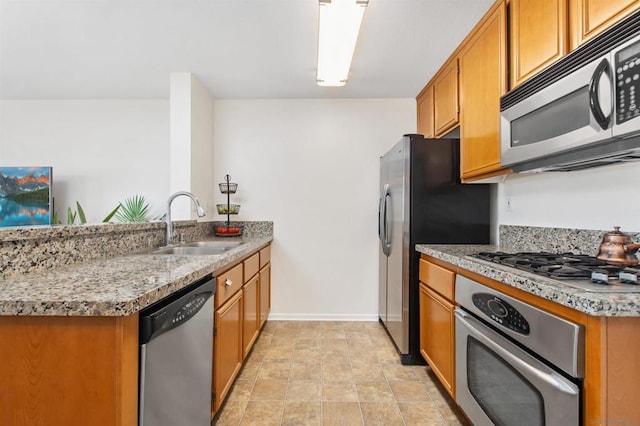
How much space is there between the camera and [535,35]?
1436 millimetres

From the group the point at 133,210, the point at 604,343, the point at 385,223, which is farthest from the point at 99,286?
the point at 133,210

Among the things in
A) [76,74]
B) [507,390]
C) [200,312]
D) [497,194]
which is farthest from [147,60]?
[507,390]

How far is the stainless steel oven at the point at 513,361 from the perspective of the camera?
0.88m

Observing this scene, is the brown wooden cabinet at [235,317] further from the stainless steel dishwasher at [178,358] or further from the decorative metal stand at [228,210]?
the decorative metal stand at [228,210]

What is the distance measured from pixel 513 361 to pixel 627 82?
99cm

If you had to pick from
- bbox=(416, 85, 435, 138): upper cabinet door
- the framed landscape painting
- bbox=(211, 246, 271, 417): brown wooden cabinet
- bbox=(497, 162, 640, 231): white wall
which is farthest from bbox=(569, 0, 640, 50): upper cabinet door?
the framed landscape painting

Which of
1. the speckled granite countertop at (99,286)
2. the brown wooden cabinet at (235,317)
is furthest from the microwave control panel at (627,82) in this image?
the brown wooden cabinet at (235,317)

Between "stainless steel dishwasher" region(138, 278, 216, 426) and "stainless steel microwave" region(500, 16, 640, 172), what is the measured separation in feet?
5.19

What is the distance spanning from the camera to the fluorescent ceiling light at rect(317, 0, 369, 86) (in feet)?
5.47

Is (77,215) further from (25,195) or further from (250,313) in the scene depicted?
(250,313)

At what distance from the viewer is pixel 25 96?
327 cm

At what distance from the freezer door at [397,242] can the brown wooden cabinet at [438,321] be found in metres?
0.18

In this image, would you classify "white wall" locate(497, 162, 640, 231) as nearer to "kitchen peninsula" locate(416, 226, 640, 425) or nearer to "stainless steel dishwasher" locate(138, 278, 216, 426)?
"kitchen peninsula" locate(416, 226, 640, 425)

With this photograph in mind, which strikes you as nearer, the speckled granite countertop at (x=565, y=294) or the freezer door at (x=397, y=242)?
the speckled granite countertop at (x=565, y=294)
